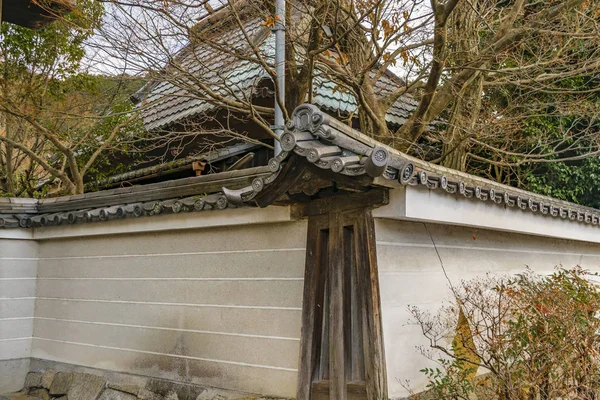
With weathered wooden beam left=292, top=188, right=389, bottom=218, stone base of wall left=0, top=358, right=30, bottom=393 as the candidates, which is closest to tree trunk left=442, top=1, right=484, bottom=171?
weathered wooden beam left=292, top=188, right=389, bottom=218

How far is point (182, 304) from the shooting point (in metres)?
6.89

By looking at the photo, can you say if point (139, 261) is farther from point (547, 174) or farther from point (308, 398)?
point (547, 174)

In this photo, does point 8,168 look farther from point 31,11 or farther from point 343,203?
point 343,203

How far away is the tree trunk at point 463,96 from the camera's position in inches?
368

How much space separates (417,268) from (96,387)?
470 centimetres

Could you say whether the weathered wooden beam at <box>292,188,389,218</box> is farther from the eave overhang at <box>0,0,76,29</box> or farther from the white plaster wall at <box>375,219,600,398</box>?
the eave overhang at <box>0,0,76,29</box>

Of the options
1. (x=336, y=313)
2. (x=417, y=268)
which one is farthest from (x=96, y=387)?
(x=417, y=268)

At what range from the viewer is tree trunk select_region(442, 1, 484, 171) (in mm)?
9352

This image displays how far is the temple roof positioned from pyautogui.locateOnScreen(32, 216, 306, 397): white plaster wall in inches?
17.3

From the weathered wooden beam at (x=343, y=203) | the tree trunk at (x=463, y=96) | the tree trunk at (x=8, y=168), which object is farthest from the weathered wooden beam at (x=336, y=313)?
the tree trunk at (x=8, y=168)

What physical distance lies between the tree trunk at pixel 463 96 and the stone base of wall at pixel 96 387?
18.1 ft

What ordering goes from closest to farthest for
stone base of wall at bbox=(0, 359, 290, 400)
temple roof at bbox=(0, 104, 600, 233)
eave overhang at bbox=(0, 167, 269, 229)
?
1. temple roof at bbox=(0, 104, 600, 233)
2. eave overhang at bbox=(0, 167, 269, 229)
3. stone base of wall at bbox=(0, 359, 290, 400)

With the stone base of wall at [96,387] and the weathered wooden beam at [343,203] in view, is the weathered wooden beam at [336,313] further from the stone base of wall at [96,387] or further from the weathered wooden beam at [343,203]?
the stone base of wall at [96,387]

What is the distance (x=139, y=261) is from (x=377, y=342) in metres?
3.77
